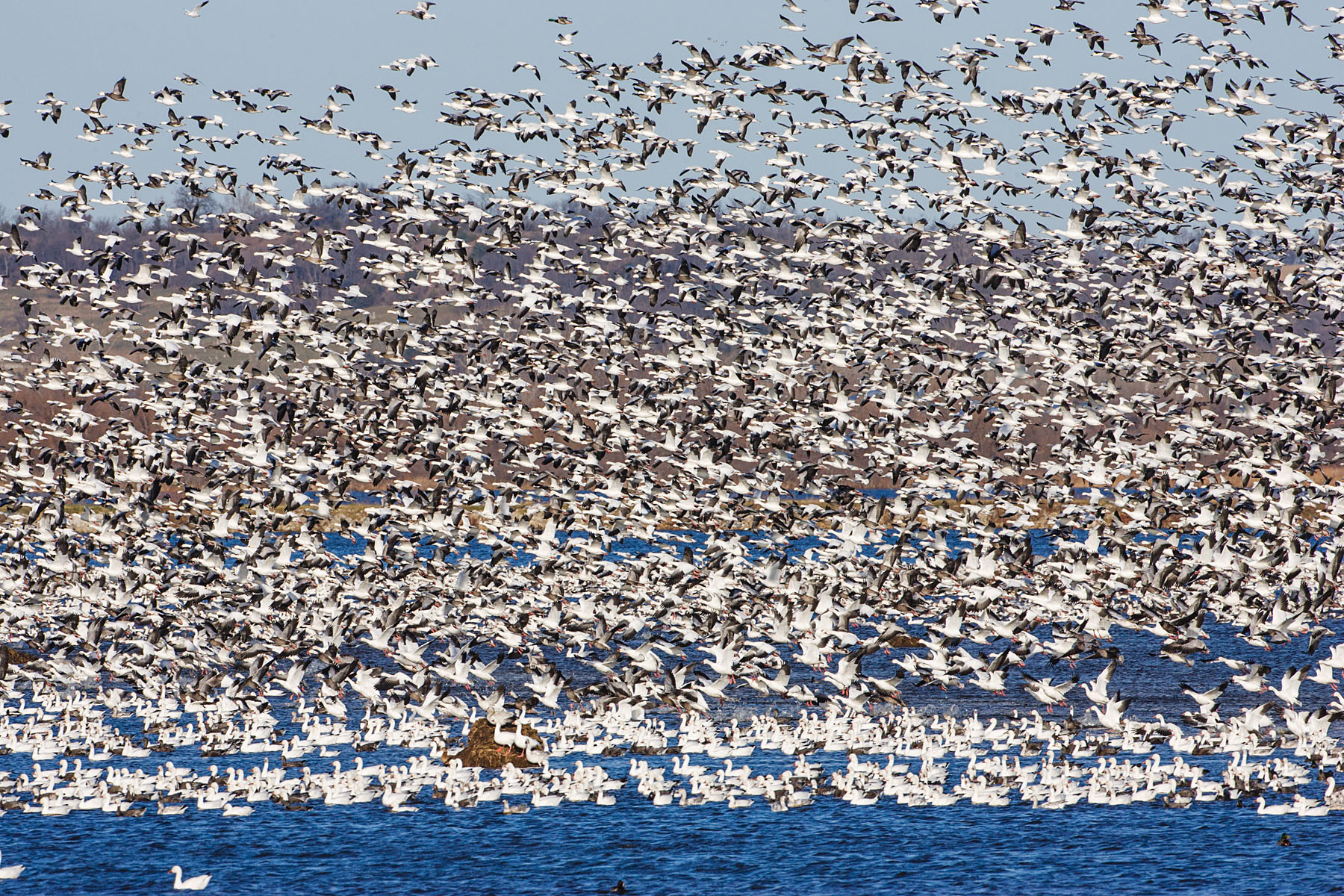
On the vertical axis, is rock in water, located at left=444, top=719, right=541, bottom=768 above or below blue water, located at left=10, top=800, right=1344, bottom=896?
above

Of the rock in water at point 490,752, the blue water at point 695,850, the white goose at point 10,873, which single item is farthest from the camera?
the rock in water at point 490,752

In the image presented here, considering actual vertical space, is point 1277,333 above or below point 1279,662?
above

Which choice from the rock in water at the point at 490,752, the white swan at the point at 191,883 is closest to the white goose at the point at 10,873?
the white swan at the point at 191,883

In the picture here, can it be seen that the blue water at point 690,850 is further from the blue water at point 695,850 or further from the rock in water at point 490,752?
the rock in water at point 490,752

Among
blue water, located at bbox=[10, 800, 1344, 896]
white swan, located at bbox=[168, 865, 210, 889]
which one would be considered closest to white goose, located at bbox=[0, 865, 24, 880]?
blue water, located at bbox=[10, 800, 1344, 896]

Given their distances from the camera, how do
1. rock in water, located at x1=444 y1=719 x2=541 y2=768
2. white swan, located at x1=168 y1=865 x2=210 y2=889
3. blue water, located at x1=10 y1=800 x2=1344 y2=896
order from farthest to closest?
rock in water, located at x1=444 y1=719 x2=541 y2=768
blue water, located at x1=10 y1=800 x2=1344 y2=896
white swan, located at x1=168 y1=865 x2=210 y2=889

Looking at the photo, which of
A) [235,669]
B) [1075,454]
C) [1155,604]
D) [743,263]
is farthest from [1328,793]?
[235,669]

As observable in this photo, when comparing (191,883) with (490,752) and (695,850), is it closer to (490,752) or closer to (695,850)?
(695,850)

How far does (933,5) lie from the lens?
45250 mm

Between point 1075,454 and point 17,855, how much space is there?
1339 inches

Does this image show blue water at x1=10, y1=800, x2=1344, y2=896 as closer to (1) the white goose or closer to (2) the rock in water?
(1) the white goose

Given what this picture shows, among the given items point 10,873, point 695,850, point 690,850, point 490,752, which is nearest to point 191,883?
point 10,873

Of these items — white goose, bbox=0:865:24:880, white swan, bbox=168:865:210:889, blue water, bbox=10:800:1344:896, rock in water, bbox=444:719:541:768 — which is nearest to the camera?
white swan, bbox=168:865:210:889

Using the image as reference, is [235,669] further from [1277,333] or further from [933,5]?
[1277,333]
